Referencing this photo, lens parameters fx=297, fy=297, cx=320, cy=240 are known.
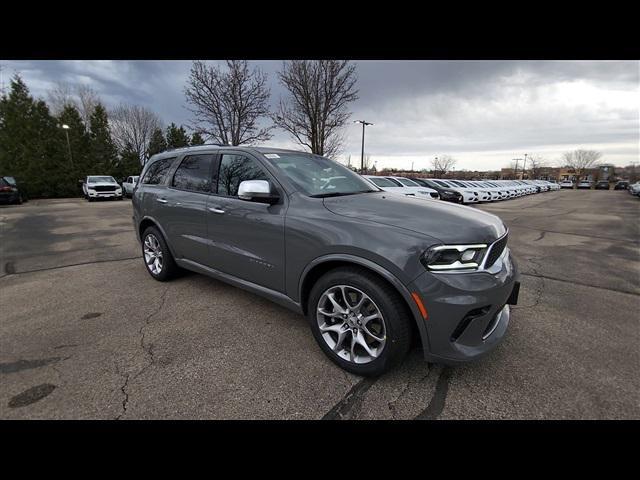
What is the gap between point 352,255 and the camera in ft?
7.21

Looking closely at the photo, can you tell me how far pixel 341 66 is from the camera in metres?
16.9

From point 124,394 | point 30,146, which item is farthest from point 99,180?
point 124,394

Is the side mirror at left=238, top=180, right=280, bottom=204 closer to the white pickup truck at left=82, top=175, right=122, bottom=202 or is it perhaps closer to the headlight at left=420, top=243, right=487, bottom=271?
the headlight at left=420, top=243, right=487, bottom=271

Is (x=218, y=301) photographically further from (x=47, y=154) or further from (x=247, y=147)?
(x=47, y=154)

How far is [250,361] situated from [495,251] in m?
2.12

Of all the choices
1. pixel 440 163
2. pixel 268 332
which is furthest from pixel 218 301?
pixel 440 163

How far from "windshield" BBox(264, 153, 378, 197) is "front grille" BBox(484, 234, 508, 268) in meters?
1.32

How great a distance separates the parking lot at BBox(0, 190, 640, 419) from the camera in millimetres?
1993

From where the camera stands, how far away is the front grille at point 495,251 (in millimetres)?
2099

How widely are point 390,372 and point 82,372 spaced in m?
2.42

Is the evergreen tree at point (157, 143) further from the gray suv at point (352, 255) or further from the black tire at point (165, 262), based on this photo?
the gray suv at point (352, 255)

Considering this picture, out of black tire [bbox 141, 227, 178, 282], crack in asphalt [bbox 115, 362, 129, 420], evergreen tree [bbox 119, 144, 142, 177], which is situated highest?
evergreen tree [bbox 119, 144, 142, 177]

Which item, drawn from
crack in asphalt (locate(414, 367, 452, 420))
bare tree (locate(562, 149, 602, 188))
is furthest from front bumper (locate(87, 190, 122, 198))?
bare tree (locate(562, 149, 602, 188))
